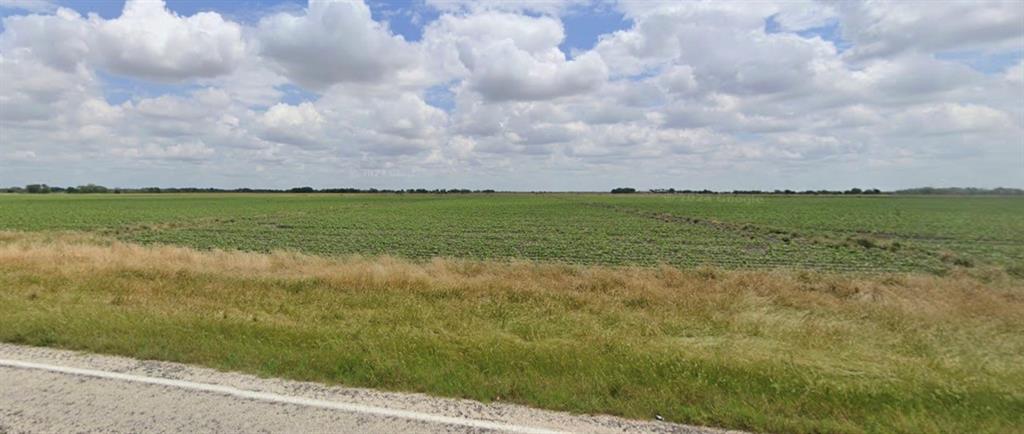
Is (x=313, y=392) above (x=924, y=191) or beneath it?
beneath

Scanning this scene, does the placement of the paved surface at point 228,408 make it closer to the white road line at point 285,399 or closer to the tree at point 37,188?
the white road line at point 285,399

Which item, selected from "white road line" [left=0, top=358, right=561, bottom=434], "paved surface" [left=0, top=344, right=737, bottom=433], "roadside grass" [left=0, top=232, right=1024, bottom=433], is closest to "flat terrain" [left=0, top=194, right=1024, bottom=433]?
"roadside grass" [left=0, top=232, right=1024, bottom=433]

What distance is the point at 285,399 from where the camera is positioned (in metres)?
4.62

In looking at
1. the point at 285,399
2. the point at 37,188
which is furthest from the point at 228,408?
the point at 37,188

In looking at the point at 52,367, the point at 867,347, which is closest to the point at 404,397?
the point at 52,367

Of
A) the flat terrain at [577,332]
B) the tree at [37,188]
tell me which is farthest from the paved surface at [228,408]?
the tree at [37,188]

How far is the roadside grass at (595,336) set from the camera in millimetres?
4820

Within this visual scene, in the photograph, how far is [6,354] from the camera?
580 centimetres

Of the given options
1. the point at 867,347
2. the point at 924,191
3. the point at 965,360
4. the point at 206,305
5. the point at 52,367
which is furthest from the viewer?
the point at 924,191

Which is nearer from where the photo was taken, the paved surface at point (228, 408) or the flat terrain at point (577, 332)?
the paved surface at point (228, 408)

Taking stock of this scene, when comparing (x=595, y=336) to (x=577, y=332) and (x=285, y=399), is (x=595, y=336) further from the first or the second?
(x=285, y=399)

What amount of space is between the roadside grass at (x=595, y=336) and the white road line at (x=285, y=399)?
53 cm

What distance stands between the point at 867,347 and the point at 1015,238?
110 ft

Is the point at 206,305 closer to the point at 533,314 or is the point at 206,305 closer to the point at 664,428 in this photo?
the point at 533,314
